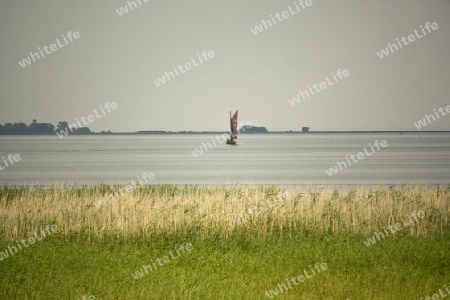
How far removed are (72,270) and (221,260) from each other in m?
3.66

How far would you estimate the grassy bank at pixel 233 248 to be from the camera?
35.6 feet

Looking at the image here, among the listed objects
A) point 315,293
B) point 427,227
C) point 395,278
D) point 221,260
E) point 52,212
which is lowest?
point 427,227

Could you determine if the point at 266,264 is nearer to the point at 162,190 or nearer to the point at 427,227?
the point at 427,227

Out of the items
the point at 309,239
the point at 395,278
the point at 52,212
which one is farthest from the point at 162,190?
the point at 395,278

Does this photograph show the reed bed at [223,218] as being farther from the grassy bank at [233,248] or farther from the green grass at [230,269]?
the green grass at [230,269]

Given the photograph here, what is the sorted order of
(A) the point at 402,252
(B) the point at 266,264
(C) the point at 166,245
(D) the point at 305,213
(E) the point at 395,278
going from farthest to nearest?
1. (D) the point at 305,213
2. (C) the point at 166,245
3. (A) the point at 402,252
4. (B) the point at 266,264
5. (E) the point at 395,278

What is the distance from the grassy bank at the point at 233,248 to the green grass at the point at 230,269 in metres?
0.03

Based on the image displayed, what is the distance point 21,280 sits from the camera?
11.3m

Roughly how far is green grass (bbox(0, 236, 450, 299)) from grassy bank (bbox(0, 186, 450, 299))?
1.2 inches

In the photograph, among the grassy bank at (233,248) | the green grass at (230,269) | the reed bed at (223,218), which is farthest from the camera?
the reed bed at (223,218)

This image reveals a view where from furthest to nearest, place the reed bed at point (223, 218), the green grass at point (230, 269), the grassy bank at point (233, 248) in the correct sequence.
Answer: the reed bed at point (223, 218) → the grassy bank at point (233, 248) → the green grass at point (230, 269)

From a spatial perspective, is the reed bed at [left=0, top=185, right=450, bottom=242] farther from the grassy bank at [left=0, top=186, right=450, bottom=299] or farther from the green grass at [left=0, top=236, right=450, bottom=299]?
the green grass at [left=0, top=236, right=450, bottom=299]

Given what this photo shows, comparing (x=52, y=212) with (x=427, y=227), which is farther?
(x=52, y=212)

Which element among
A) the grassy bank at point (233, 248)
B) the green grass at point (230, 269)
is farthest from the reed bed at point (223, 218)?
the green grass at point (230, 269)
